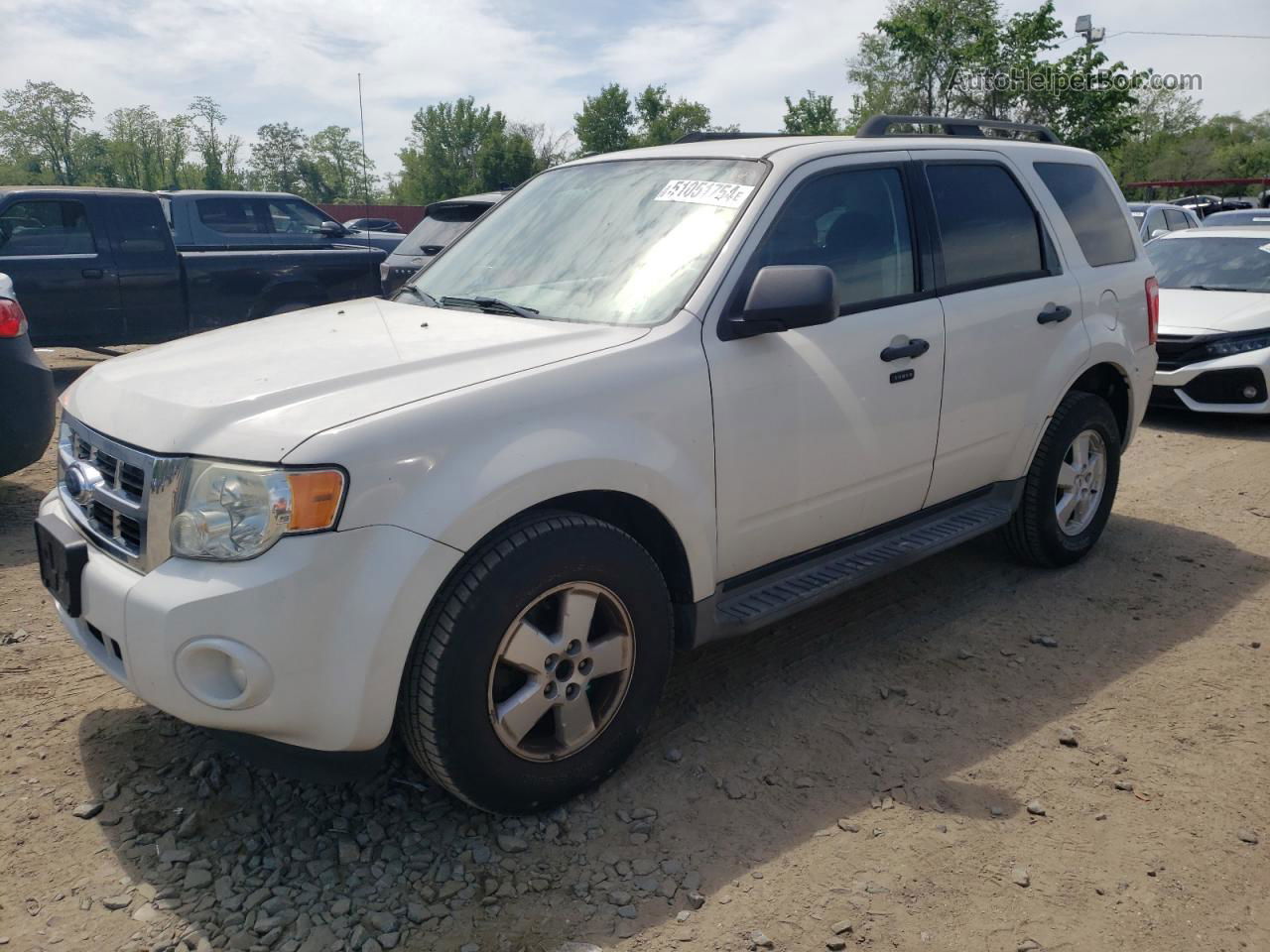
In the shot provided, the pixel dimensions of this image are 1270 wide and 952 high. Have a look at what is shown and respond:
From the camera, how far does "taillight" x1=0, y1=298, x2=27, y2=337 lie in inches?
197

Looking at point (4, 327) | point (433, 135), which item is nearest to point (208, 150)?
point (433, 135)

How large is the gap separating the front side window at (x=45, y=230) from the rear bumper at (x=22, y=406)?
4883 millimetres

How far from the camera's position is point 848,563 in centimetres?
366

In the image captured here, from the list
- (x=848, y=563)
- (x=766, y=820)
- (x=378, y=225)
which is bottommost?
(x=766, y=820)

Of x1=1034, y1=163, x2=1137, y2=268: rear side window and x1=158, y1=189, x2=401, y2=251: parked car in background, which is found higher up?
x1=158, y1=189, x2=401, y2=251: parked car in background

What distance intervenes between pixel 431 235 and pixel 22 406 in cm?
528

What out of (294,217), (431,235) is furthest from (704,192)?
(294,217)

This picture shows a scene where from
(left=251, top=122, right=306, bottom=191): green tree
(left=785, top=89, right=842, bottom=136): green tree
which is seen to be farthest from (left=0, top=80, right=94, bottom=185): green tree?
(left=785, top=89, right=842, bottom=136): green tree

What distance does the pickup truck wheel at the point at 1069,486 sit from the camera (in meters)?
4.50

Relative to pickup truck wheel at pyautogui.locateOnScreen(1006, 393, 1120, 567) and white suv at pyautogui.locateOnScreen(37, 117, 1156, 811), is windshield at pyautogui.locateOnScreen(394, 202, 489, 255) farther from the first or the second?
pickup truck wheel at pyautogui.locateOnScreen(1006, 393, 1120, 567)

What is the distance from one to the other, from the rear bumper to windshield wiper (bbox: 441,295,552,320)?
2.73 m

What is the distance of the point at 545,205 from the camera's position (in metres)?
3.90

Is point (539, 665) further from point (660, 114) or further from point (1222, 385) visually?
point (660, 114)

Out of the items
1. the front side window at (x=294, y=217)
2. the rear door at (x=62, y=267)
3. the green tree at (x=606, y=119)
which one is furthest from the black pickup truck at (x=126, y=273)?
the green tree at (x=606, y=119)
